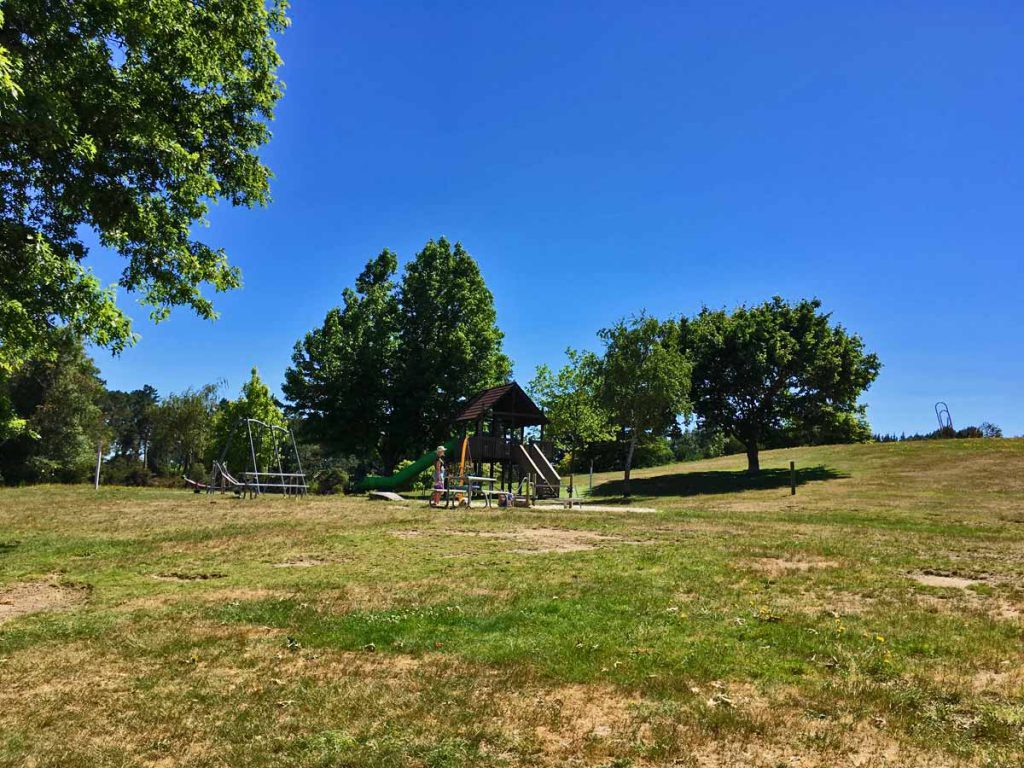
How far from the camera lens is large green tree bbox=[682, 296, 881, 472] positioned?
146 feet

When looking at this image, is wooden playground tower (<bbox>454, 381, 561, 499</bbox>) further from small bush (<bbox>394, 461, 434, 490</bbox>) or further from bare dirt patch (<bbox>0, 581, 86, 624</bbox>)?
bare dirt patch (<bbox>0, 581, 86, 624</bbox>)

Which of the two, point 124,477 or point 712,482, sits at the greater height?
point 124,477

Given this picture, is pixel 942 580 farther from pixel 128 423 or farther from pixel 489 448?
pixel 128 423

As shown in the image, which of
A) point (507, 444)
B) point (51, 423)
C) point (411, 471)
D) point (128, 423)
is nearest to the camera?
point (507, 444)

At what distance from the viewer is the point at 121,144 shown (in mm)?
13266

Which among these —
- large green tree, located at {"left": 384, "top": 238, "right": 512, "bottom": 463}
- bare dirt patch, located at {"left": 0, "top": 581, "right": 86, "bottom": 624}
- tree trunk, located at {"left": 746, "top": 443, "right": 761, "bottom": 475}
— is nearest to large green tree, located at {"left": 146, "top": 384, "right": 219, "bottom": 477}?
large green tree, located at {"left": 384, "top": 238, "right": 512, "bottom": 463}

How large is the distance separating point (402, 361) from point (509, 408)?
491 inches

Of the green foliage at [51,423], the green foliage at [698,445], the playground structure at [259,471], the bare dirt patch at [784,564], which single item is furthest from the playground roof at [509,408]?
the green foliage at [698,445]

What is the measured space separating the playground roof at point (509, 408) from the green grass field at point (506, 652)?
824 inches

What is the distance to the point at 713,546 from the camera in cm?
1409

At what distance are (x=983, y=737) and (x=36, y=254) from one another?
14107 mm

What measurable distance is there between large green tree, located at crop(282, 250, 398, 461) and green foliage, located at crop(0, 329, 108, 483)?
812 inches

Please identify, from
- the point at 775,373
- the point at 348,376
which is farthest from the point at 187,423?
the point at 775,373

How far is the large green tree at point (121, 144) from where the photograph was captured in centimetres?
1142
